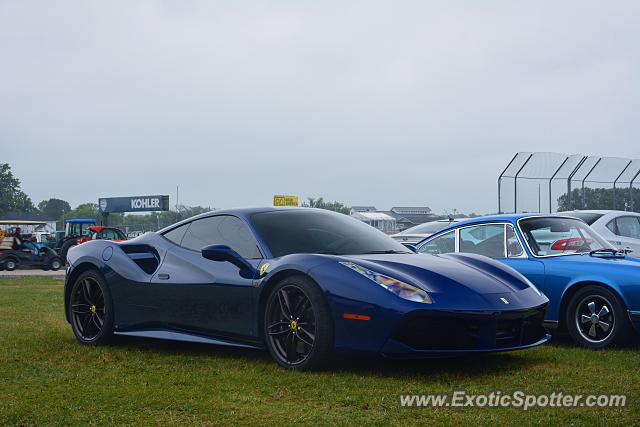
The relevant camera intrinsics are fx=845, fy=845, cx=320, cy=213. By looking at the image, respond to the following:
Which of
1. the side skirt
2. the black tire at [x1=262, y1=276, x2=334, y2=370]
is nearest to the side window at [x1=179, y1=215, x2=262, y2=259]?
the black tire at [x1=262, y1=276, x2=334, y2=370]

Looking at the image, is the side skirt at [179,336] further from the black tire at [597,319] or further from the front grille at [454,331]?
the black tire at [597,319]

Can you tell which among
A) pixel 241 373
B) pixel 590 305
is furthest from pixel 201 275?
pixel 590 305

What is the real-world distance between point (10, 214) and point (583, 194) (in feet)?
446

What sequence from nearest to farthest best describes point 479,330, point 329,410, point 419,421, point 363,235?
point 419,421 < point 329,410 < point 479,330 < point 363,235

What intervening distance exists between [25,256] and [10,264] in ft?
2.13

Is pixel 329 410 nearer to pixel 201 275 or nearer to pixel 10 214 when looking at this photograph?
pixel 201 275

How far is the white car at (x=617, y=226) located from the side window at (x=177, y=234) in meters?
7.13

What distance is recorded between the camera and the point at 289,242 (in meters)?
6.61

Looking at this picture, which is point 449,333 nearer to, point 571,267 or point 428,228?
point 571,267

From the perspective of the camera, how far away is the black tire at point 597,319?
7211 mm

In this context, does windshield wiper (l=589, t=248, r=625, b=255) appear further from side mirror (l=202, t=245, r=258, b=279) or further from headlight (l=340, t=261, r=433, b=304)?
side mirror (l=202, t=245, r=258, b=279)

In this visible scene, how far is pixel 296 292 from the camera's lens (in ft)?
19.8

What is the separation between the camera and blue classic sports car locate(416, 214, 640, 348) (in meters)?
7.24

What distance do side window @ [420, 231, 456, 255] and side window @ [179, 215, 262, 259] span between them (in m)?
2.75
